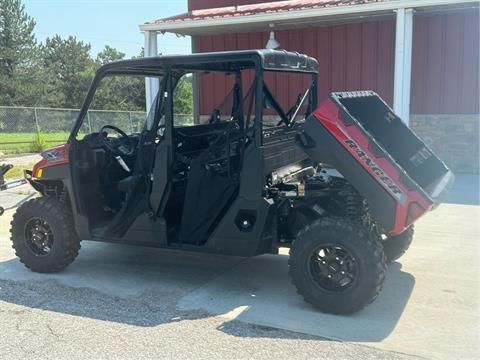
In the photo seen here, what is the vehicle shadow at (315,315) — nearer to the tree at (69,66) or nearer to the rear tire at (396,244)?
the rear tire at (396,244)

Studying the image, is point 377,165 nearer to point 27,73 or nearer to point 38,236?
point 38,236

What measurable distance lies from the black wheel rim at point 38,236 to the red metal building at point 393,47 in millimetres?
5593

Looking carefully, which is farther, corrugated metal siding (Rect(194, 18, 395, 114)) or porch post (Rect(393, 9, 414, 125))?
corrugated metal siding (Rect(194, 18, 395, 114))

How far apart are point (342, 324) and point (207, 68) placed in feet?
8.96

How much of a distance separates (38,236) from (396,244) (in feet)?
11.8

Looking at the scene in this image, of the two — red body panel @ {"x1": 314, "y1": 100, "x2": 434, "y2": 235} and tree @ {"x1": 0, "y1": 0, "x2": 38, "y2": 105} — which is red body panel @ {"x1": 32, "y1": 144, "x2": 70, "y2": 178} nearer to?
red body panel @ {"x1": 314, "y1": 100, "x2": 434, "y2": 235}

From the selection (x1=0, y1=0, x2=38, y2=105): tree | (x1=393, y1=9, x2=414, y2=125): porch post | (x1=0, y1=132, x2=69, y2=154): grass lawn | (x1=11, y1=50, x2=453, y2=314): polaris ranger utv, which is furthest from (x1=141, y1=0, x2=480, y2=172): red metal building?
(x1=0, y1=0, x2=38, y2=105): tree

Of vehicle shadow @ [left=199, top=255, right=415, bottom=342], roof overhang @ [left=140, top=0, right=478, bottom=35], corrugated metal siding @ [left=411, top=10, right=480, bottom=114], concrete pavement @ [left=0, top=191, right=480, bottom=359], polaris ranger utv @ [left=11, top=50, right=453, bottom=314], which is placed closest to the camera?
concrete pavement @ [left=0, top=191, right=480, bottom=359]

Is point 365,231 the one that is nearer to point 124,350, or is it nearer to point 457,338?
point 457,338

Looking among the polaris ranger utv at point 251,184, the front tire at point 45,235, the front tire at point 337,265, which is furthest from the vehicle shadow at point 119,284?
the front tire at point 337,265

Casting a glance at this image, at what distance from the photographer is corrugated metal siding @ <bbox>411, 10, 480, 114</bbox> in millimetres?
11562

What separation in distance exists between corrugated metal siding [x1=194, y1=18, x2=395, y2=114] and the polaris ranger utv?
270 inches

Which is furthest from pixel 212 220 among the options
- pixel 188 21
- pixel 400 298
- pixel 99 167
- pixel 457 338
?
pixel 188 21

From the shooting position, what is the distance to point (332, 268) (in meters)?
4.49
